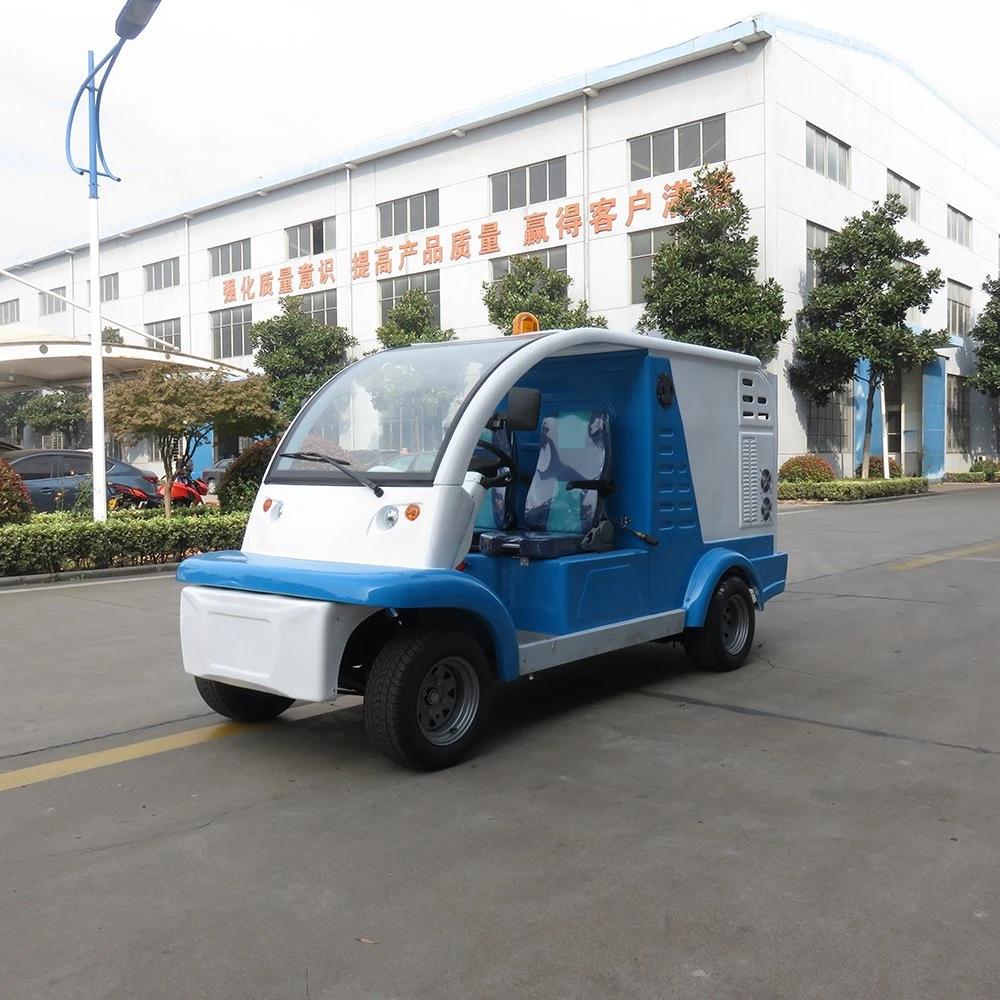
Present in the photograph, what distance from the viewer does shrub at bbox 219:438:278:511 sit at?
593 inches

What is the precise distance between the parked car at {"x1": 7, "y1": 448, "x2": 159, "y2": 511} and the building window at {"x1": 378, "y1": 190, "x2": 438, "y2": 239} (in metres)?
17.9

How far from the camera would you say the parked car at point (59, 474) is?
52.3 feet

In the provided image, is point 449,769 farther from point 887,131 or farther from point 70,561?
point 887,131

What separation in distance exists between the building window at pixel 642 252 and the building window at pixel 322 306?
12.6 metres

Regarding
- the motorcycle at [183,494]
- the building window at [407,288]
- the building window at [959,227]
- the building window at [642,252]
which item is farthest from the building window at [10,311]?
the building window at [959,227]

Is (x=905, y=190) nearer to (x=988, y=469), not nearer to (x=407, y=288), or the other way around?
(x=988, y=469)

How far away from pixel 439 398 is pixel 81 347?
1322 cm

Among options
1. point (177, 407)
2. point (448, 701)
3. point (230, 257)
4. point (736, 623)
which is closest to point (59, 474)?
point (177, 407)

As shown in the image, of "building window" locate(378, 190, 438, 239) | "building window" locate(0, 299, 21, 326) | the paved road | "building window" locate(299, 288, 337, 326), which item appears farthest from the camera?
"building window" locate(0, 299, 21, 326)

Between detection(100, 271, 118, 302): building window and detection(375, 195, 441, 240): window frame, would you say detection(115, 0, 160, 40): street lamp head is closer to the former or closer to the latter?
detection(375, 195, 441, 240): window frame

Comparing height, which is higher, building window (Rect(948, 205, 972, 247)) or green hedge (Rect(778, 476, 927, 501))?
building window (Rect(948, 205, 972, 247))

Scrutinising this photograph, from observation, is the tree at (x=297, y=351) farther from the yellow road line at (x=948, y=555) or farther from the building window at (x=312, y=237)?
the yellow road line at (x=948, y=555)

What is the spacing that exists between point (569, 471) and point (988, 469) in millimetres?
36820

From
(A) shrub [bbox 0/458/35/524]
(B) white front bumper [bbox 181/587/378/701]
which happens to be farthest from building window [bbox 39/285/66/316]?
(B) white front bumper [bbox 181/587/378/701]
